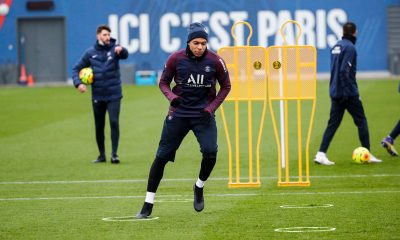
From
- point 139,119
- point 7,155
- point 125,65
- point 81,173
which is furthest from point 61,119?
point 125,65

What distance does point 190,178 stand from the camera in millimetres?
16203

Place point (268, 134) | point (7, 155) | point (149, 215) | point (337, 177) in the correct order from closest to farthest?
1. point (149, 215)
2. point (337, 177)
3. point (7, 155)
4. point (268, 134)

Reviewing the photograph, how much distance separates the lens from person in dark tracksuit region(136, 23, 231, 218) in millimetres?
11930

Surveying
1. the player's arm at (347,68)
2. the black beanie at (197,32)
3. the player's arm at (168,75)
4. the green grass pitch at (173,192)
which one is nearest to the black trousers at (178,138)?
the player's arm at (168,75)

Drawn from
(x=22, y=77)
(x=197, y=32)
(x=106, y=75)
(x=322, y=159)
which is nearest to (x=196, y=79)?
(x=197, y=32)

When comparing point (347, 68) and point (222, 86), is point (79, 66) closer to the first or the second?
point (347, 68)

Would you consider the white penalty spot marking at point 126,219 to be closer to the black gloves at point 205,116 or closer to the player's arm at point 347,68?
the black gloves at point 205,116

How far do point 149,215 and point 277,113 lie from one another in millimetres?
17246

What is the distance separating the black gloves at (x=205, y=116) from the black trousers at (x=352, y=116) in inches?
228

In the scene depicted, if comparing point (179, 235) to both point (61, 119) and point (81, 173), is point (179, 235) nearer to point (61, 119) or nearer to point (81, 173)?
point (81, 173)

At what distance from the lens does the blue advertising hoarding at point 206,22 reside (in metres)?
50.2

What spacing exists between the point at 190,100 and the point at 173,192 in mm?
2798

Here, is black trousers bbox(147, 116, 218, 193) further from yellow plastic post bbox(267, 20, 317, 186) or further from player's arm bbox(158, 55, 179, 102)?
yellow plastic post bbox(267, 20, 317, 186)

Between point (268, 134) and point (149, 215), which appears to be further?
point (268, 134)
